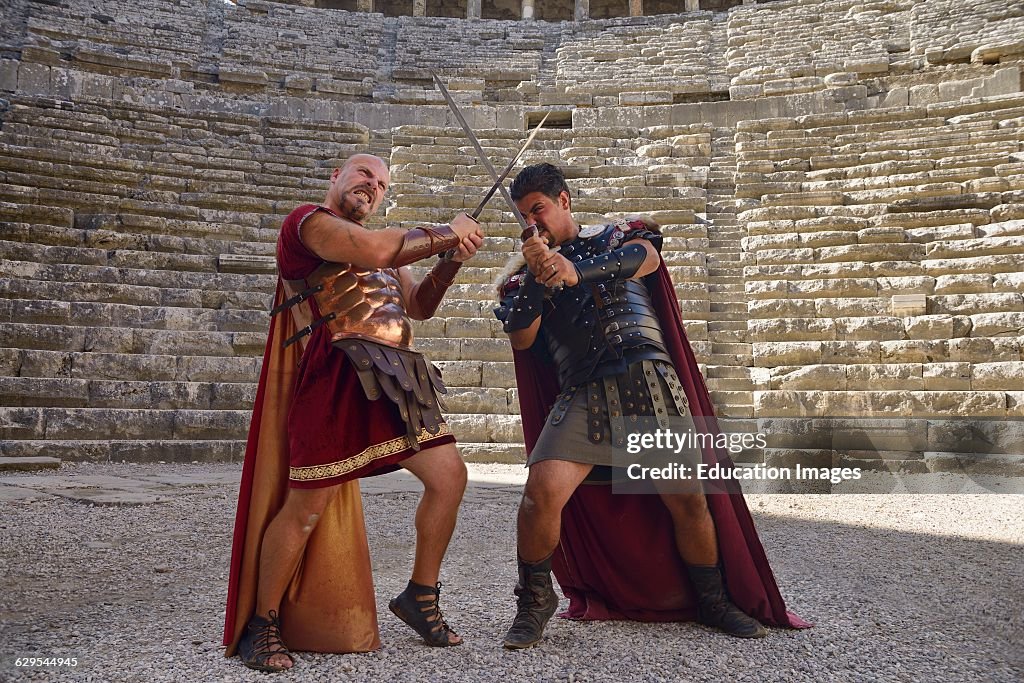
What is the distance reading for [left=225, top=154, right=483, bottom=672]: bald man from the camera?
2359 mm

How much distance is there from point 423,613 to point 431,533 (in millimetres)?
252

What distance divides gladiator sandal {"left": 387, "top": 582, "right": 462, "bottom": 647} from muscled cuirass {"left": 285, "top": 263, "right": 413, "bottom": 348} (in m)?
0.77

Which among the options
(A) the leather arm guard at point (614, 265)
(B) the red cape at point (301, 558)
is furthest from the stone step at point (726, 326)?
(B) the red cape at point (301, 558)

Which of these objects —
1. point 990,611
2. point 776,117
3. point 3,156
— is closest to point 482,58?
point 776,117

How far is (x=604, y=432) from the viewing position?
2629 millimetres

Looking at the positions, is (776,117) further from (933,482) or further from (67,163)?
(67,163)

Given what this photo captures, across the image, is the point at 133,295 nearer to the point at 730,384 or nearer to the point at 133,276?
the point at 133,276

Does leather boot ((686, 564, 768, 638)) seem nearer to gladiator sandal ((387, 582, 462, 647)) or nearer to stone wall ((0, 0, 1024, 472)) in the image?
gladiator sandal ((387, 582, 462, 647))

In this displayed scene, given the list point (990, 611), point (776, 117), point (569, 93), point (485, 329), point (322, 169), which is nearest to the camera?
point (990, 611)

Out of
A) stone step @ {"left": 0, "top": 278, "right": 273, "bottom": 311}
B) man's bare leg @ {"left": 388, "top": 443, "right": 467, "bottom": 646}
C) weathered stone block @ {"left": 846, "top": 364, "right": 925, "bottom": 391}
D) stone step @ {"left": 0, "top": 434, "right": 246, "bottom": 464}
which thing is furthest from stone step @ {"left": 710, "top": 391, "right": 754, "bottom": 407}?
man's bare leg @ {"left": 388, "top": 443, "right": 467, "bottom": 646}

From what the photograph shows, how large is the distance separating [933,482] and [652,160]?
7.09 metres

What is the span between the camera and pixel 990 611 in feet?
10.1

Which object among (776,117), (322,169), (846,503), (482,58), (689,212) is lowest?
(846,503)

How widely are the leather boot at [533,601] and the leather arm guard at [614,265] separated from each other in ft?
3.08
